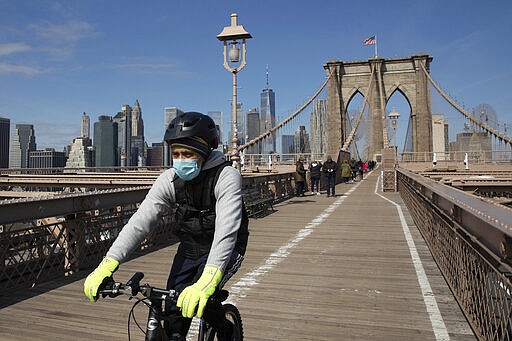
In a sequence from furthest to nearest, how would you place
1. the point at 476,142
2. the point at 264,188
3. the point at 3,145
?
the point at 3,145, the point at 476,142, the point at 264,188

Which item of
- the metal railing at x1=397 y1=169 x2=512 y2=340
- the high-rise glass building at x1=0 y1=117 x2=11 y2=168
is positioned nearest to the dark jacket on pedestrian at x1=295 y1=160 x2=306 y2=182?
the metal railing at x1=397 y1=169 x2=512 y2=340

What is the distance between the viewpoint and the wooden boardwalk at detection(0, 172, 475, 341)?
12.1ft

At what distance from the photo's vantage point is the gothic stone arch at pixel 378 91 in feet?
239

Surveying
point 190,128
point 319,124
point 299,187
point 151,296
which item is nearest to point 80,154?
point 319,124

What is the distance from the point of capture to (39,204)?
4922 millimetres

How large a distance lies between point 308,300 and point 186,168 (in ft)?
9.38

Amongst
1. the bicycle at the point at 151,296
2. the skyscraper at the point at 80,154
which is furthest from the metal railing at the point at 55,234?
the skyscraper at the point at 80,154

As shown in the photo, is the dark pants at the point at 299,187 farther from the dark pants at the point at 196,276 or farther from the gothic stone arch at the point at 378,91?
the gothic stone arch at the point at 378,91

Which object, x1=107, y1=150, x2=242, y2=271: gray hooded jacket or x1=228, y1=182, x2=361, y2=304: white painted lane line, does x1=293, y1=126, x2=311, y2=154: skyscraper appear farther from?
x1=107, y1=150, x2=242, y2=271: gray hooded jacket

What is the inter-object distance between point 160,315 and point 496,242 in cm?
207

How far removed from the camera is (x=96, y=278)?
80.6 inches

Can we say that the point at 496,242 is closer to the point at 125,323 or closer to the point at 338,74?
Result: the point at 125,323

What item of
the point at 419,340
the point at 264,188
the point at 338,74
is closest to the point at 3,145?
the point at 338,74

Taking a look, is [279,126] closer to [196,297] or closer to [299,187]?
[299,187]
